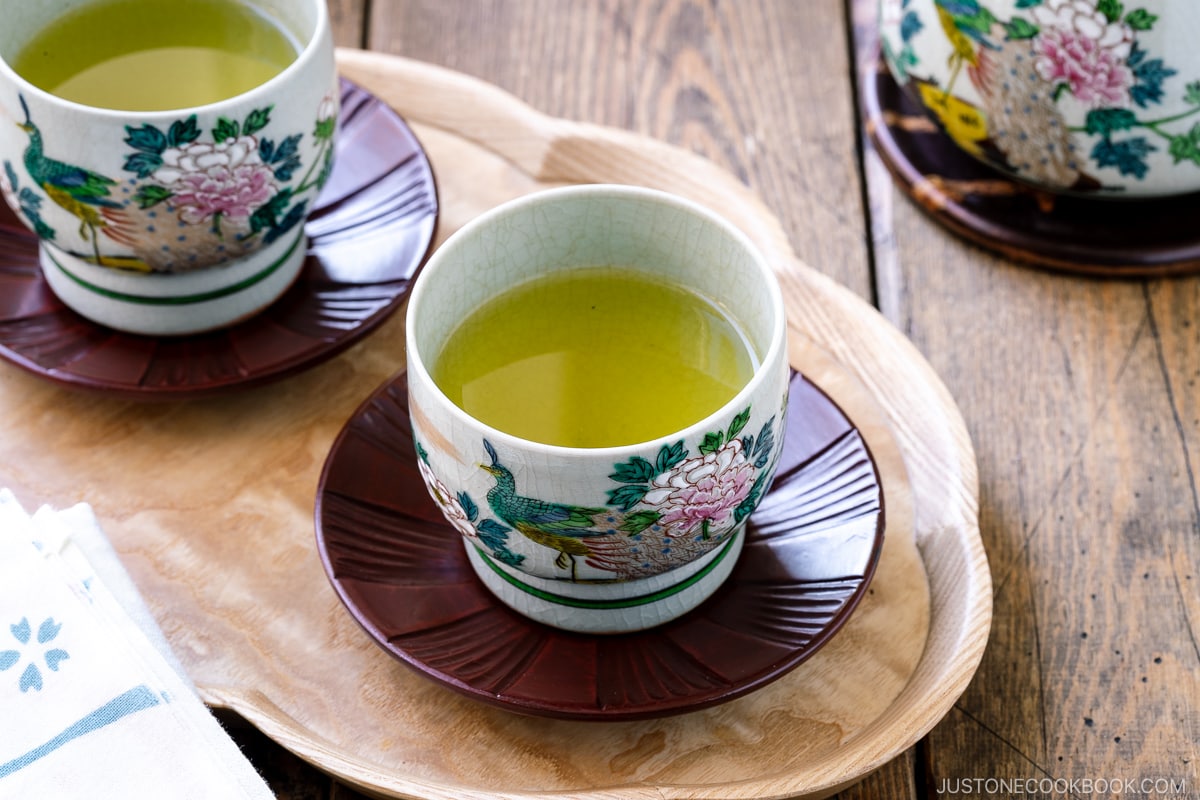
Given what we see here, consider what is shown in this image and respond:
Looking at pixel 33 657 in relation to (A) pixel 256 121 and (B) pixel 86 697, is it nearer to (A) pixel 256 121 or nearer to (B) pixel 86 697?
(B) pixel 86 697

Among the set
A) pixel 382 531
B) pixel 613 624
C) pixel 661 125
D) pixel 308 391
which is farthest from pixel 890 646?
pixel 661 125

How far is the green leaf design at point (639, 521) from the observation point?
2.26 feet

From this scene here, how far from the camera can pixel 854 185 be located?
3.76 feet

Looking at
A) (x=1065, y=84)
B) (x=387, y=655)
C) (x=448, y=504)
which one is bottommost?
(x=387, y=655)

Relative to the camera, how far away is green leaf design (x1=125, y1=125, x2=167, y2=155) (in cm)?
79

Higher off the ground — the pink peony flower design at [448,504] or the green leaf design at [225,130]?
the green leaf design at [225,130]

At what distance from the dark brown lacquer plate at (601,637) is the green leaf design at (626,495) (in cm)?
11

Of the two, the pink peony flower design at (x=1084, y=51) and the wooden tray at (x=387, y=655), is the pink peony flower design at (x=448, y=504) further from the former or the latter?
the pink peony flower design at (x=1084, y=51)

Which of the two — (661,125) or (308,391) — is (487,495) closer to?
(308,391)

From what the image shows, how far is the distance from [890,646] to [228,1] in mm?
610

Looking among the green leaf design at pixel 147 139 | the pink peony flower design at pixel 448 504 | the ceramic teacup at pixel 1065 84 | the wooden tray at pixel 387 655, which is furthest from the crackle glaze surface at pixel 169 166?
the ceramic teacup at pixel 1065 84

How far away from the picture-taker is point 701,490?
0.69 m

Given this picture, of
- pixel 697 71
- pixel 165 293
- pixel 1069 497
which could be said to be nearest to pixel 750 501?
pixel 1069 497

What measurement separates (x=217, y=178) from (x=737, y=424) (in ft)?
1.17
